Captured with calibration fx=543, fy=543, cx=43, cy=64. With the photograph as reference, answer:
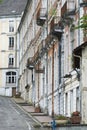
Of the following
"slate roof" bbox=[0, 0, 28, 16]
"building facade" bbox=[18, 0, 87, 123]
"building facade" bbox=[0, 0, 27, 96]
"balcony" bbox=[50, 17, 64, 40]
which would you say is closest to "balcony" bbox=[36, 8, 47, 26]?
"building facade" bbox=[18, 0, 87, 123]

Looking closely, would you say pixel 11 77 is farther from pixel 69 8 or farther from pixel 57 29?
pixel 69 8

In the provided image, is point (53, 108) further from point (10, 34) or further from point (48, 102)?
point (10, 34)

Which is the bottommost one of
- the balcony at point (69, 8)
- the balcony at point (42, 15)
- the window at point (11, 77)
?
the window at point (11, 77)

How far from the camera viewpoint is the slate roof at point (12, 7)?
355 feet

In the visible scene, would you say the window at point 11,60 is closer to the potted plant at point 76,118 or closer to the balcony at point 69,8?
the balcony at point 69,8

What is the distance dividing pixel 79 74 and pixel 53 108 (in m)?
14.0

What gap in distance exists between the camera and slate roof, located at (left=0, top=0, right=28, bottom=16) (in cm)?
10825

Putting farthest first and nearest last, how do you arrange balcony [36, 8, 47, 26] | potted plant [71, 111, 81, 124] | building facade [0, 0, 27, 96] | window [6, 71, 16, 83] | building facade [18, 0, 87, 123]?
building facade [0, 0, 27, 96] < window [6, 71, 16, 83] < balcony [36, 8, 47, 26] < building facade [18, 0, 87, 123] < potted plant [71, 111, 81, 124]

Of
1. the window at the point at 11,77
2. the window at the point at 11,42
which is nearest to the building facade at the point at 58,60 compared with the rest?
the window at the point at 11,77

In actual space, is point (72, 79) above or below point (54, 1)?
below

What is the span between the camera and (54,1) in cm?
4850

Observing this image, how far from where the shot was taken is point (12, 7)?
11156cm

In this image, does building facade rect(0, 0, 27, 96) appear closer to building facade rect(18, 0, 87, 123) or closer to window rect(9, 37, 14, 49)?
window rect(9, 37, 14, 49)

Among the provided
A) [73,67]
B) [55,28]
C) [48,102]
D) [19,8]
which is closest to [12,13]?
[19,8]
